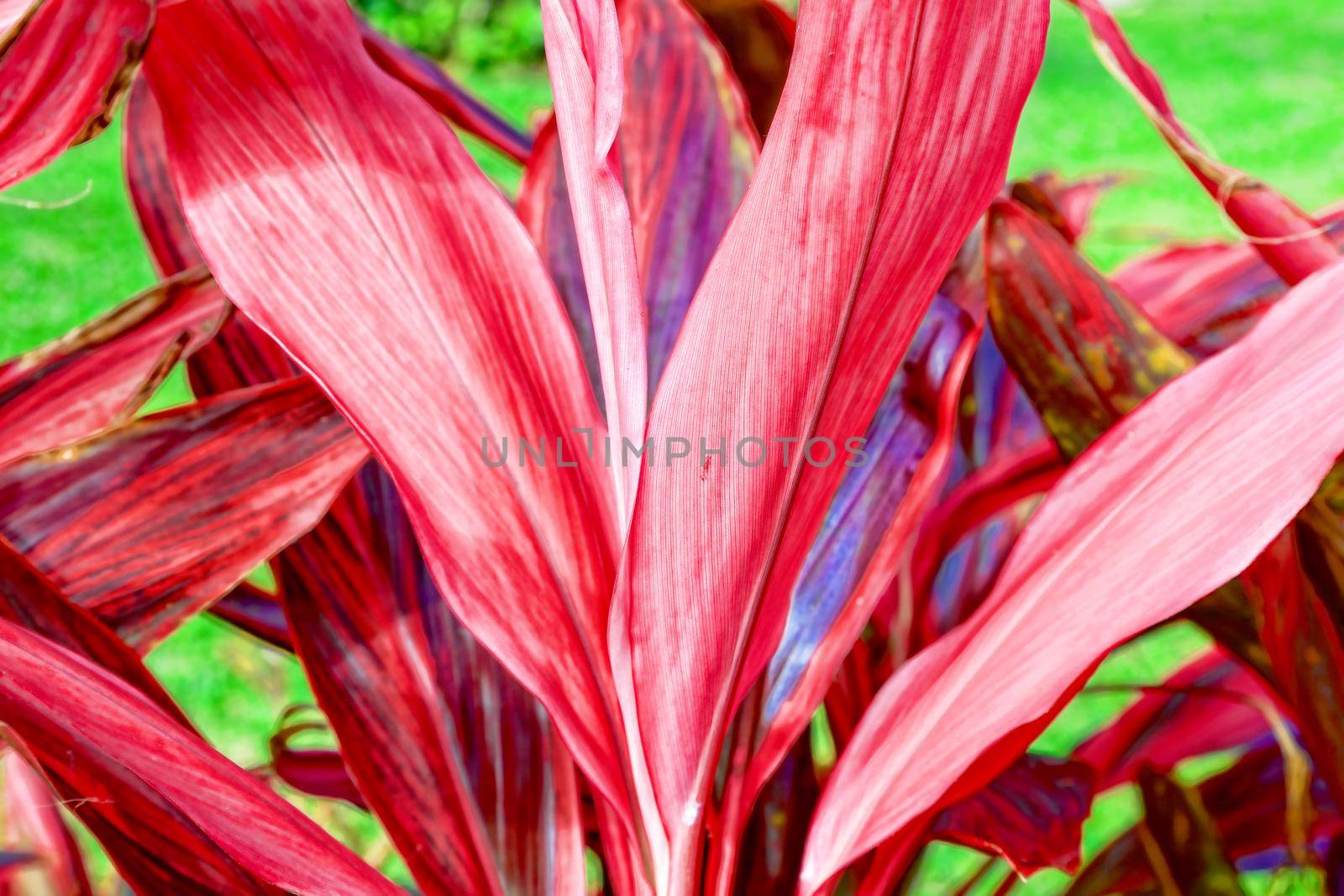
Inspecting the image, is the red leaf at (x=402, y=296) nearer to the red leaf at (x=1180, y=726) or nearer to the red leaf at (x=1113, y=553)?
the red leaf at (x=1113, y=553)

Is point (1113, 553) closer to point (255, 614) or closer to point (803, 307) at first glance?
point (803, 307)

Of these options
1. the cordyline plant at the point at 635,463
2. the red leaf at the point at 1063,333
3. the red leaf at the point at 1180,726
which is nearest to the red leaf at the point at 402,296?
the cordyline plant at the point at 635,463

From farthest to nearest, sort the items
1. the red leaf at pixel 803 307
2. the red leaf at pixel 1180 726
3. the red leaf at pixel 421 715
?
the red leaf at pixel 1180 726
the red leaf at pixel 421 715
the red leaf at pixel 803 307

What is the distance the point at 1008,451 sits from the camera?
0.36 meters

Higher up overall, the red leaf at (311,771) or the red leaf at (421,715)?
the red leaf at (421,715)

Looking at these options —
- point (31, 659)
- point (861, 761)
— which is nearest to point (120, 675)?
point (31, 659)

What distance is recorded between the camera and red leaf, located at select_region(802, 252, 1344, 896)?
22 cm

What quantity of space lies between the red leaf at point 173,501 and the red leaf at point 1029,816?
0.18m

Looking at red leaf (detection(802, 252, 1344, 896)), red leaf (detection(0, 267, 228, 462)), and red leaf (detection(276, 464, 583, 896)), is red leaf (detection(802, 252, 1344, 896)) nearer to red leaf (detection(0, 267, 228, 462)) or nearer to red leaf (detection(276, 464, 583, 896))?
red leaf (detection(276, 464, 583, 896))

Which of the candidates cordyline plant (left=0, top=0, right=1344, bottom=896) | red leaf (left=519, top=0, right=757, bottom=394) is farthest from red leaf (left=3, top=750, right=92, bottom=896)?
red leaf (left=519, top=0, right=757, bottom=394)

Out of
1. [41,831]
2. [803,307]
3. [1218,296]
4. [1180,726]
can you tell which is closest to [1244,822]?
[1180,726]

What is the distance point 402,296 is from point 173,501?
81 mm

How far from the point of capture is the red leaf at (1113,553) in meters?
0.22

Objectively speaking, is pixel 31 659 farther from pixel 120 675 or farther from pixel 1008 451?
pixel 1008 451
